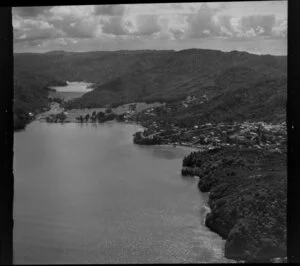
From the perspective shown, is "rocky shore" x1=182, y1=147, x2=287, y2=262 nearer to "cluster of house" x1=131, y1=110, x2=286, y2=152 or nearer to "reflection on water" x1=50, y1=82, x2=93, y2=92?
"cluster of house" x1=131, y1=110, x2=286, y2=152

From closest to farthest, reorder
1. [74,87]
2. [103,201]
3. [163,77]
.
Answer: [103,201] < [74,87] < [163,77]

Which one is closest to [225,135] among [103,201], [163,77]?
[103,201]

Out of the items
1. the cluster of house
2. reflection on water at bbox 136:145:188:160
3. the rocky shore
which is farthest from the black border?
reflection on water at bbox 136:145:188:160

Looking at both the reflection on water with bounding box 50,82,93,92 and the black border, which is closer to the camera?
the black border
